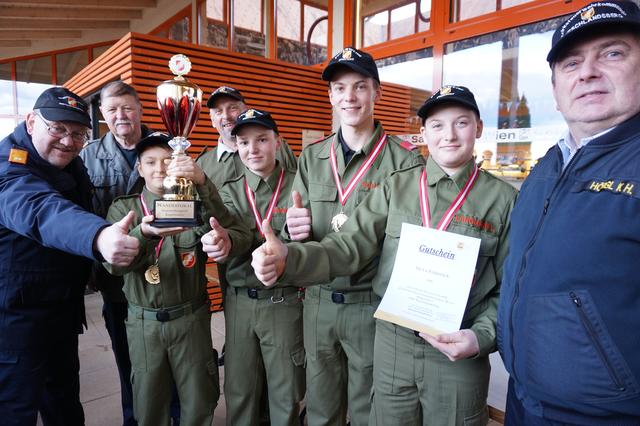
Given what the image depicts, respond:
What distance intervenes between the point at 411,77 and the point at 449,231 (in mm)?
3717

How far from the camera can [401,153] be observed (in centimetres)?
208

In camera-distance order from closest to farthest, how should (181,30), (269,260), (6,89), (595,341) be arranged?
(595,341)
(269,260)
(181,30)
(6,89)

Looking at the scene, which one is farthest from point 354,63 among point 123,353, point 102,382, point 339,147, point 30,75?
point 30,75

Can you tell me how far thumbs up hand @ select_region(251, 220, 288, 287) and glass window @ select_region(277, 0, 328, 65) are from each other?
221 inches

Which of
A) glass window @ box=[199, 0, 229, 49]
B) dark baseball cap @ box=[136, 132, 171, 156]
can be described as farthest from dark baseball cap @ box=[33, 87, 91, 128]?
glass window @ box=[199, 0, 229, 49]

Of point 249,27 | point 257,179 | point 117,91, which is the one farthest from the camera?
point 249,27

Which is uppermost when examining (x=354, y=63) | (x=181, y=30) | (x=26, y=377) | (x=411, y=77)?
(x=181, y=30)

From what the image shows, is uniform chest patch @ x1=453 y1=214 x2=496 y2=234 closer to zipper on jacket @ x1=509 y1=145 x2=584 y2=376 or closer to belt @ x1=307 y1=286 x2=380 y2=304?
zipper on jacket @ x1=509 y1=145 x2=584 y2=376

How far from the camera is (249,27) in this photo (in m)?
7.66

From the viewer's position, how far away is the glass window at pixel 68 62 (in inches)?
428

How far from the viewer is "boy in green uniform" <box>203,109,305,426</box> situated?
7.28ft

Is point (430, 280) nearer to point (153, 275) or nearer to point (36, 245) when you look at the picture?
point (153, 275)

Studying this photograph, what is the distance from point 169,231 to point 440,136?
1138 mm

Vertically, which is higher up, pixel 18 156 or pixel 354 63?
pixel 354 63
